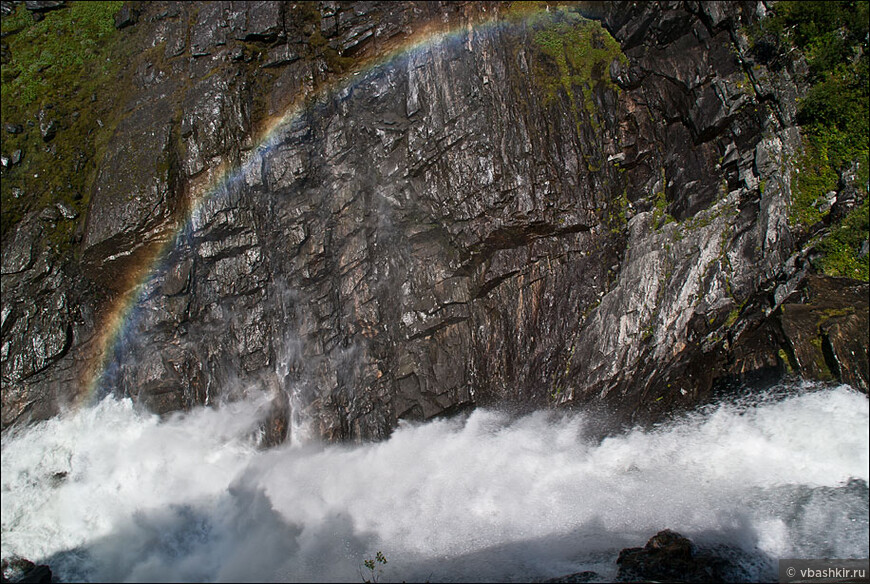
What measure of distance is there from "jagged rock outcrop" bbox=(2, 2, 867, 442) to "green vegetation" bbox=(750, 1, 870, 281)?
499 mm

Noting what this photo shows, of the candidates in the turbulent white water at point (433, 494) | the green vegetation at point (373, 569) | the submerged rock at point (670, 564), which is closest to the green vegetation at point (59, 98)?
the turbulent white water at point (433, 494)

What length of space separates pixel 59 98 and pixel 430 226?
45.7 ft

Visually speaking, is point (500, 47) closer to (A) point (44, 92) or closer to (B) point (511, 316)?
(B) point (511, 316)

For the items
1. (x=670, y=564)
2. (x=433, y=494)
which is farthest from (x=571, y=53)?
(x=670, y=564)

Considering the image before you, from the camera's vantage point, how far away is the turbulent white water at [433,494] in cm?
1164

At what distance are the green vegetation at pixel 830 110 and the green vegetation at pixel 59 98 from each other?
20.6 m

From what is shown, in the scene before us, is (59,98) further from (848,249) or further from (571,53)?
(848,249)

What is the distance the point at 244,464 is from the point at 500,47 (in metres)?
14.3

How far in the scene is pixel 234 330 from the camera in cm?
1608

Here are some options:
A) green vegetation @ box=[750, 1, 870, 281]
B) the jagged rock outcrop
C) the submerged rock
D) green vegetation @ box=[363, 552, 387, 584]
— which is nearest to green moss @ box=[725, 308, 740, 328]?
the jagged rock outcrop

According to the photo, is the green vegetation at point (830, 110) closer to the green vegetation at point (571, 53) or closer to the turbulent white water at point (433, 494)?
the turbulent white water at point (433, 494)

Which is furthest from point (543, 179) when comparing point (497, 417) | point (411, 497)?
point (411, 497)

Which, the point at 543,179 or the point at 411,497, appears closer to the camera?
the point at 411,497

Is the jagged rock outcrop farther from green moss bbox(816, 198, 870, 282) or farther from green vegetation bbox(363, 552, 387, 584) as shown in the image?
green vegetation bbox(363, 552, 387, 584)
